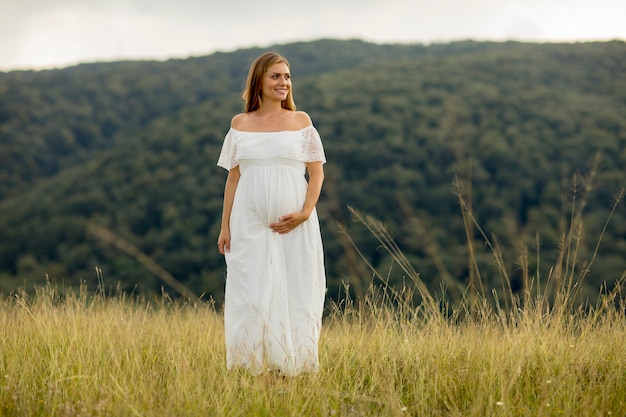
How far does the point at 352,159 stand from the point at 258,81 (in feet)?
138

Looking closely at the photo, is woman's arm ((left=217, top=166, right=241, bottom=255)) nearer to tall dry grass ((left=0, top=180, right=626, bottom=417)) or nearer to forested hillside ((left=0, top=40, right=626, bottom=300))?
tall dry grass ((left=0, top=180, right=626, bottom=417))

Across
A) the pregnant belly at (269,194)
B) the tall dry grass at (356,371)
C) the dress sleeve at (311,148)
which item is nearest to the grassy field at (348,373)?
the tall dry grass at (356,371)

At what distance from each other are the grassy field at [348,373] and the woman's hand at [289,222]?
0.58 meters

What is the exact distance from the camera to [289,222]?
10.4 feet

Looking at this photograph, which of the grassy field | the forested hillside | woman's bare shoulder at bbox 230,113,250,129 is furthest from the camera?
the forested hillside

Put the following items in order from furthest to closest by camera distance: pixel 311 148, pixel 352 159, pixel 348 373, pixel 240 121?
1. pixel 352 159
2. pixel 240 121
3. pixel 311 148
4. pixel 348 373

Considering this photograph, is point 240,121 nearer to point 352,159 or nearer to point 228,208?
point 228,208

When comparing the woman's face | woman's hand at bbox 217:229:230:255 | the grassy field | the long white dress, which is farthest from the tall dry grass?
the woman's face

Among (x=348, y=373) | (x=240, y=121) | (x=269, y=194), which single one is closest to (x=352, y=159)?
(x=240, y=121)

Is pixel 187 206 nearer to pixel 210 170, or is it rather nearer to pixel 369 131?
pixel 210 170

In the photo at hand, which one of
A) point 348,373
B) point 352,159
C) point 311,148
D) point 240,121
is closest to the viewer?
point 348,373

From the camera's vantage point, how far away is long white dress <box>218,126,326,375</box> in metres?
3.10

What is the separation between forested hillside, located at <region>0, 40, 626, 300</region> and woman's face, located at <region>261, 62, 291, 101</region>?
17905 mm

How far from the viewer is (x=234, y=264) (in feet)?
10.5
